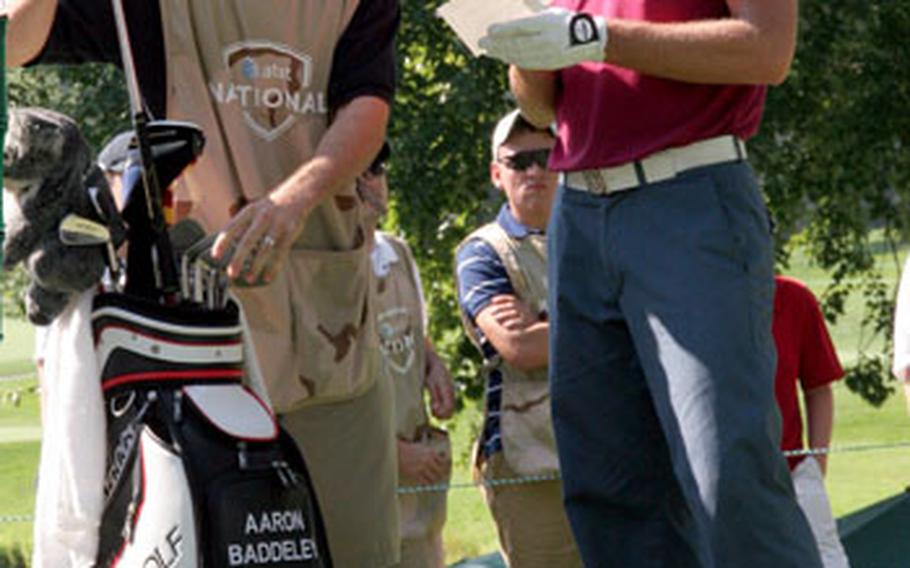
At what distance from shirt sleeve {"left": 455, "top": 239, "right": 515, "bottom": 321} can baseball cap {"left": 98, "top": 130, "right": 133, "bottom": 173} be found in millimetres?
2170

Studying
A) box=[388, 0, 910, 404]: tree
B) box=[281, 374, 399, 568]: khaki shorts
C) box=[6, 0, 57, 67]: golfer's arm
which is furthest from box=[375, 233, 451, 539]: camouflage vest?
box=[388, 0, 910, 404]: tree

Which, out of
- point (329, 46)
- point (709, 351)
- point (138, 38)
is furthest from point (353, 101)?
point (709, 351)

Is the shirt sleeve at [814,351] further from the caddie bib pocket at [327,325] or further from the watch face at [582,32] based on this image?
the watch face at [582,32]

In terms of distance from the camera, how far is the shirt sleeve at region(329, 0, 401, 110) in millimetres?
3916

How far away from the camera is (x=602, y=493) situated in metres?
3.84

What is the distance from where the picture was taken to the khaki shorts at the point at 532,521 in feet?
18.3

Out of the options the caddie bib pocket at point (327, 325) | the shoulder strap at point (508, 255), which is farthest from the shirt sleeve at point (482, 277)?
the caddie bib pocket at point (327, 325)

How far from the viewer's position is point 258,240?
11.1ft

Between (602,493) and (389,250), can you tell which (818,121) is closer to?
(389,250)

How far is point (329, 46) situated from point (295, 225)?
0.56 metres

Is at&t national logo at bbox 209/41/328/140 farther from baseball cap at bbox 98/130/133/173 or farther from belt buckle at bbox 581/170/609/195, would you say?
belt buckle at bbox 581/170/609/195

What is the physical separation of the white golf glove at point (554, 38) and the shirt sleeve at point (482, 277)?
2.08m

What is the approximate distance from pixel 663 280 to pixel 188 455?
97 cm

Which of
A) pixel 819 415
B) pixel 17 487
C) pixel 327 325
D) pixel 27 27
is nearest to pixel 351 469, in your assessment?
pixel 327 325
